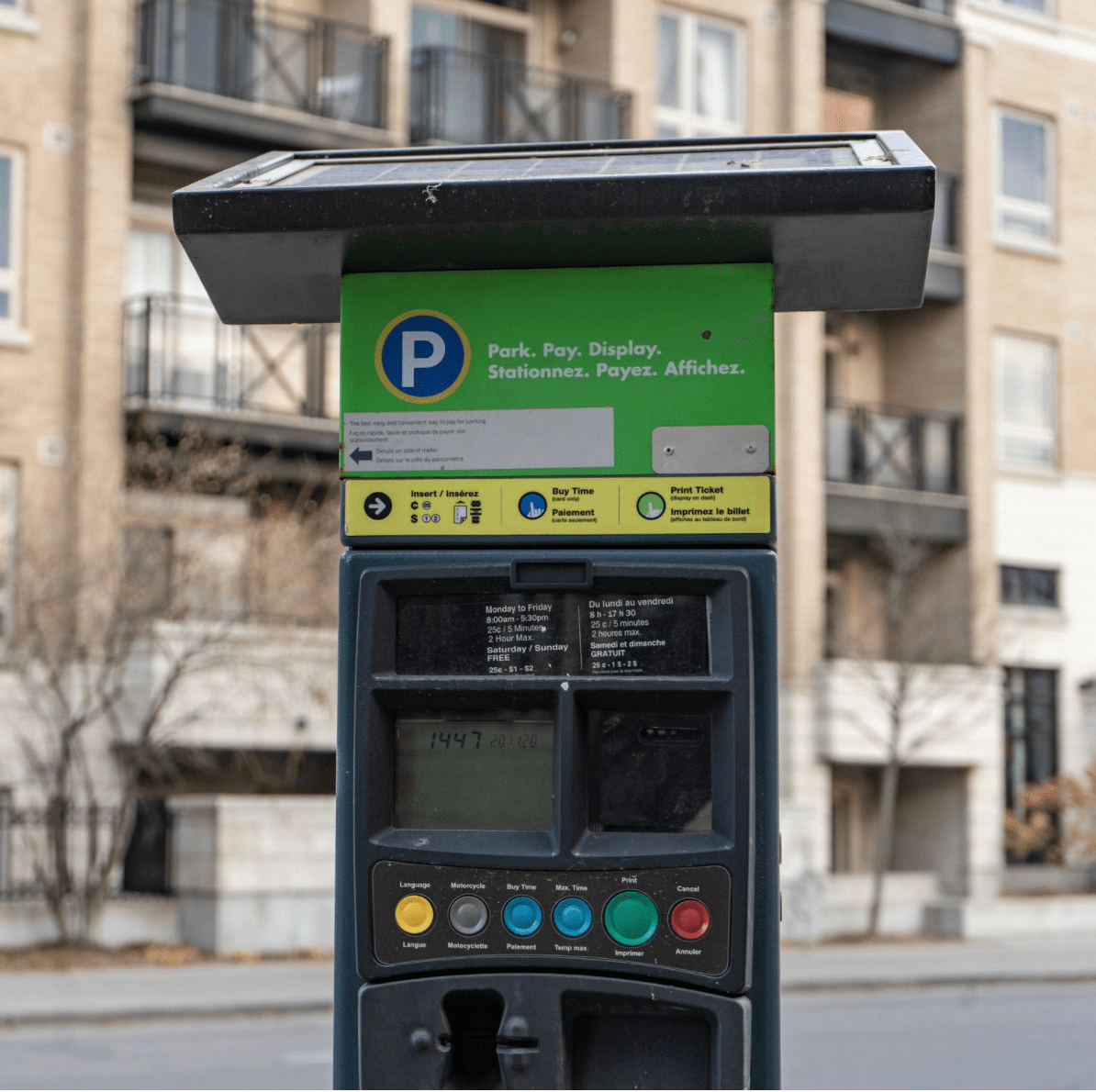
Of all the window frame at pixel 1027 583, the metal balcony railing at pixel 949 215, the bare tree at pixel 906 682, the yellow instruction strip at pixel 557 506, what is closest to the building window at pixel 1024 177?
the metal balcony railing at pixel 949 215

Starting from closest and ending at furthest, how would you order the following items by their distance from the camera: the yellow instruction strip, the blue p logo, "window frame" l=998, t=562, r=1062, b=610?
1. the yellow instruction strip
2. the blue p logo
3. "window frame" l=998, t=562, r=1062, b=610

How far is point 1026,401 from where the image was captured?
27.5 meters

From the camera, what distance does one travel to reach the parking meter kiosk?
3.56 metres

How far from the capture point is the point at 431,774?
3.71 meters

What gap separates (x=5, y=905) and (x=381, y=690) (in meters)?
14.4

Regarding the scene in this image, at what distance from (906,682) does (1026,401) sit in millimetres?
7076

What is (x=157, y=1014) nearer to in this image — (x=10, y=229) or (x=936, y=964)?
(x=936, y=964)

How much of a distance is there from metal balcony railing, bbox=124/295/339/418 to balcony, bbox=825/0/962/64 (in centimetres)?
966

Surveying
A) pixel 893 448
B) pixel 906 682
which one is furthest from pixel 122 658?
pixel 893 448

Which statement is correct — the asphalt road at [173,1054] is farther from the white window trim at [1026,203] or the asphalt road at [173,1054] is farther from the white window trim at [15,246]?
the white window trim at [1026,203]

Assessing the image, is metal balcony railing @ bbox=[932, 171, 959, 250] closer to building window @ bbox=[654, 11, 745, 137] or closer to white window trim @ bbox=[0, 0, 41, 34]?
building window @ bbox=[654, 11, 745, 137]

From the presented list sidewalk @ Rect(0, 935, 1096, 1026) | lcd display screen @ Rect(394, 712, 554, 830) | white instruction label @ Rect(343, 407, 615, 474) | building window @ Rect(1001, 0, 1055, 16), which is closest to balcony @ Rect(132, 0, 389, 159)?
sidewalk @ Rect(0, 935, 1096, 1026)

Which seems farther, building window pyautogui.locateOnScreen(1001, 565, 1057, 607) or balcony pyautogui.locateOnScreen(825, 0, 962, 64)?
building window pyautogui.locateOnScreen(1001, 565, 1057, 607)

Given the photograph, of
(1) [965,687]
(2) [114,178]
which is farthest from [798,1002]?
(2) [114,178]
